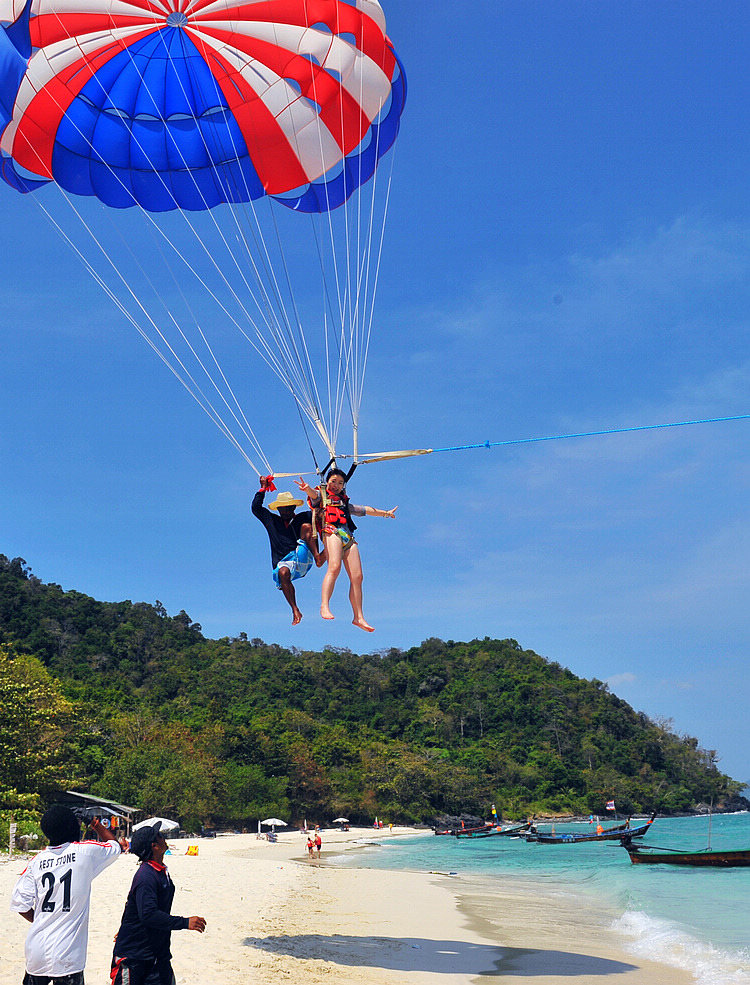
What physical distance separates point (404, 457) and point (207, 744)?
41539 millimetres

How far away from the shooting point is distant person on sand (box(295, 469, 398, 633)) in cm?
848

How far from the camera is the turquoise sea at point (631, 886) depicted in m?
12.3

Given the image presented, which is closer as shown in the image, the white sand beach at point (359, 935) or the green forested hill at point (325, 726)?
the white sand beach at point (359, 935)

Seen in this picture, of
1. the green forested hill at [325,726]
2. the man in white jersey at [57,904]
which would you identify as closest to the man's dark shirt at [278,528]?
the man in white jersey at [57,904]

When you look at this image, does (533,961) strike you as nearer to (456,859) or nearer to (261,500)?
(261,500)

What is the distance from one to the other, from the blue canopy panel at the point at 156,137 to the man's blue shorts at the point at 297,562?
4930 millimetres

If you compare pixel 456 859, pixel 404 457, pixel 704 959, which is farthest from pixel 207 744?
pixel 404 457

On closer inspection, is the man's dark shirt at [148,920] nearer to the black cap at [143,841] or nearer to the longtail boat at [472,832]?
the black cap at [143,841]

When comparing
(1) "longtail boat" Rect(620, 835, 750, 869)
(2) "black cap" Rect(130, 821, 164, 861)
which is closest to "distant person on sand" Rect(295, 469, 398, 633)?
(2) "black cap" Rect(130, 821, 164, 861)

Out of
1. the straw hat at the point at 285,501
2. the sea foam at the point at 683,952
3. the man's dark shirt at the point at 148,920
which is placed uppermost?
the straw hat at the point at 285,501

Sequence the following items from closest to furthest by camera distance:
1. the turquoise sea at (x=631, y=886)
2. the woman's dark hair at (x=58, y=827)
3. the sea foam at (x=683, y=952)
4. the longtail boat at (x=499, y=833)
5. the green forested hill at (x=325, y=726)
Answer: the woman's dark hair at (x=58, y=827) < the sea foam at (x=683, y=952) < the turquoise sea at (x=631, y=886) < the green forested hill at (x=325, y=726) < the longtail boat at (x=499, y=833)

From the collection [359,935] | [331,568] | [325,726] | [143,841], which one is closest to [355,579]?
[331,568]

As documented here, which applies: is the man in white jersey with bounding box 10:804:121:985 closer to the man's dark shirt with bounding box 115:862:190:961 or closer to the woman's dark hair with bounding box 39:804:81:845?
the woman's dark hair with bounding box 39:804:81:845

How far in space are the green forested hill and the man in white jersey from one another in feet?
100
